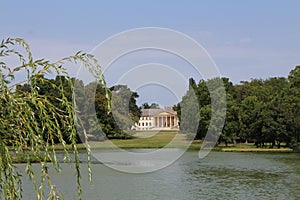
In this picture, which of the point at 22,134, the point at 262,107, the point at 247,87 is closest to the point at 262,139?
the point at 262,107

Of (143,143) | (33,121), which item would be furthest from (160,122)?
(33,121)

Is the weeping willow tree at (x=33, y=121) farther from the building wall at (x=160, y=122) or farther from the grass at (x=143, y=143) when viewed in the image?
the building wall at (x=160, y=122)

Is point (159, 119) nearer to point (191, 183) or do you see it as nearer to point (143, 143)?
point (143, 143)

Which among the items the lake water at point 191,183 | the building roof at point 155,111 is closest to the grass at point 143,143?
the building roof at point 155,111

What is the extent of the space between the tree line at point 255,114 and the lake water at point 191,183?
50.2ft

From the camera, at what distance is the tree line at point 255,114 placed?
40.4 metres

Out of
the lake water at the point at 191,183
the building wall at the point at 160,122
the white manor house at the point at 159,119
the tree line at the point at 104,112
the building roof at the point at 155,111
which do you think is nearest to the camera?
the lake water at the point at 191,183

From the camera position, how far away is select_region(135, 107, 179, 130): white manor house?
7194cm

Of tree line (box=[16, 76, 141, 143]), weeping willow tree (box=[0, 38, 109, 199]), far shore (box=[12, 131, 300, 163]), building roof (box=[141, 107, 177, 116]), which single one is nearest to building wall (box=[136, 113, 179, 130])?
building roof (box=[141, 107, 177, 116])

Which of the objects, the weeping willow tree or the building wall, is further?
the building wall

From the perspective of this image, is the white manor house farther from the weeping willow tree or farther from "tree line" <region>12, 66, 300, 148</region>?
the weeping willow tree

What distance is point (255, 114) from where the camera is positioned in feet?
137

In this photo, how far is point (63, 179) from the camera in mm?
19297

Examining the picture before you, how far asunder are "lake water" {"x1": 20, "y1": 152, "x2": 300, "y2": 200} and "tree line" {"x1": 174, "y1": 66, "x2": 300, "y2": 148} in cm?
1530
